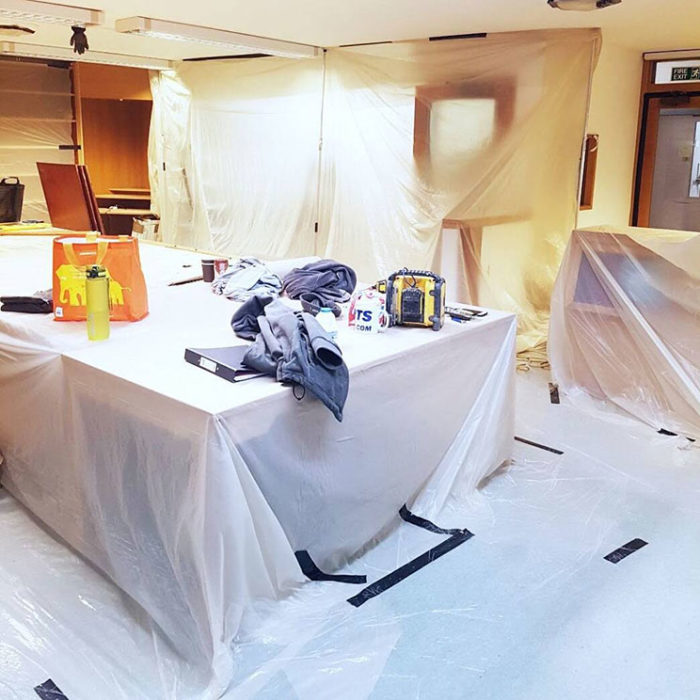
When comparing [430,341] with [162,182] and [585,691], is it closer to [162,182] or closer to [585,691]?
[585,691]

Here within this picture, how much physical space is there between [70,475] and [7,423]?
459mm

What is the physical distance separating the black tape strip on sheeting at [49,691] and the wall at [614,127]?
4108mm

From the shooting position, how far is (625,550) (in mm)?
2289

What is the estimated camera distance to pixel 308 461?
1.89 m

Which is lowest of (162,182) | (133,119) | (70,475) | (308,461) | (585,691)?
(585,691)

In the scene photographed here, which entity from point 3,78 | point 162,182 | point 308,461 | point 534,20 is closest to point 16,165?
point 3,78

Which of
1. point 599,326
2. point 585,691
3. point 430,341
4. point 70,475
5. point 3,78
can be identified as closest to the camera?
point 585,691

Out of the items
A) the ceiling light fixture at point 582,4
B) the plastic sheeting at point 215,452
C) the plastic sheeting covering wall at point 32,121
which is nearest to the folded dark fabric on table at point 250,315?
the plastic sheeting at point 215,452

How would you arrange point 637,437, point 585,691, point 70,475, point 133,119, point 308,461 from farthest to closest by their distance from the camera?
1. point 133,119
2. point 637,437
3. point 70,475
4. point 308,461
5. point 585,691

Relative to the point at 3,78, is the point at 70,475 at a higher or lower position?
lower

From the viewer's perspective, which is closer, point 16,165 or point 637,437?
point 637,437

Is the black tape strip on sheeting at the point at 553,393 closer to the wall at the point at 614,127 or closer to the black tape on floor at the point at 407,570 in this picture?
the wall at the point at 614,127

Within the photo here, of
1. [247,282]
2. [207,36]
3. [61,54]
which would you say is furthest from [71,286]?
[61,54]

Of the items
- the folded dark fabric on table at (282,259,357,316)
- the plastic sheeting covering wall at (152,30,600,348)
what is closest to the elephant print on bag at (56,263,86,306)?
the folded dark fabric on table at (282,259,357,316)
